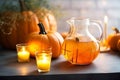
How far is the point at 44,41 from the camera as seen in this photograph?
114 cm

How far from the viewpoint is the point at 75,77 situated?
0.96 metres

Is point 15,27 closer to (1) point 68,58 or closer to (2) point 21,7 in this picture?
(2) point 21,7

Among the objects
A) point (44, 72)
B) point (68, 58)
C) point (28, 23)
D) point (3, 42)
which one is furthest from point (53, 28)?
point (44, 72)

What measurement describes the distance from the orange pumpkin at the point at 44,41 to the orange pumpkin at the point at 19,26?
0.48 feet

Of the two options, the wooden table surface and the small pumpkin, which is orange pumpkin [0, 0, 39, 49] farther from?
the small pumpkin

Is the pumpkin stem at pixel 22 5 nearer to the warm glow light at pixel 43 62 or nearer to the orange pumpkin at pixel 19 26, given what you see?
the orange pumpkin at pixel 19 26

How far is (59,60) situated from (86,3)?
20.4 inches

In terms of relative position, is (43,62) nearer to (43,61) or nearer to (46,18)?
(43,61)

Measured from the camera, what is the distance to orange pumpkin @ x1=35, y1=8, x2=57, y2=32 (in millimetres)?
1360

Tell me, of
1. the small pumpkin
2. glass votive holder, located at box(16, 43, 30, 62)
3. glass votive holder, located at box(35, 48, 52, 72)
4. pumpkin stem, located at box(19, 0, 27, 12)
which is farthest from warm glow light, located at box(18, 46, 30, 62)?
the small pumpkin

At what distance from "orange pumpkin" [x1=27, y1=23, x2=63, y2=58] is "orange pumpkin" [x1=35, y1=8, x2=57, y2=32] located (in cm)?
17

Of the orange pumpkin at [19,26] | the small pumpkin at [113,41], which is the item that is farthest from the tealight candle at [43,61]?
the small pumpkin at [113,41]

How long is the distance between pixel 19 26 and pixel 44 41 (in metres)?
0.23

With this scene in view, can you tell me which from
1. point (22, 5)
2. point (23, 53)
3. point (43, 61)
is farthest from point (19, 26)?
point (43, 61)
